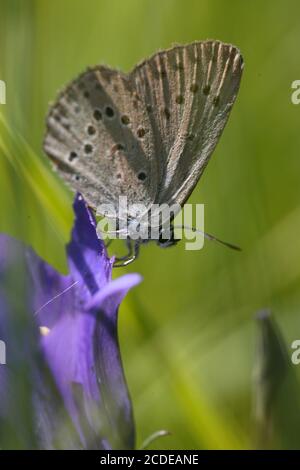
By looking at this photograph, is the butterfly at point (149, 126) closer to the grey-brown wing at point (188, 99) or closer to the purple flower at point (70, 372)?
the grey-brown wing at point (188, 99)

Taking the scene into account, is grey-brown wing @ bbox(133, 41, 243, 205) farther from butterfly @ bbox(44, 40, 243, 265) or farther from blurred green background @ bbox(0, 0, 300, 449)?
blurred green background @ bbox(0, 0, 300, 449)

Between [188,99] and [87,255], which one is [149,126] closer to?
[188,99]

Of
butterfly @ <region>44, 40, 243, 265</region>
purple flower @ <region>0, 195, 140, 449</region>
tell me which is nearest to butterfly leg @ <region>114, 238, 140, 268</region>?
butterfly @ <region>44, 40, 243, 265</region>

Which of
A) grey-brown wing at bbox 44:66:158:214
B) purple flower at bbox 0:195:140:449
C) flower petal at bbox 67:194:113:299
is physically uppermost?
grey-brown wing at bbox 44:66:158:214

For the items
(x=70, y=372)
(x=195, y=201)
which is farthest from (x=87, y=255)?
(x=195, y=201)

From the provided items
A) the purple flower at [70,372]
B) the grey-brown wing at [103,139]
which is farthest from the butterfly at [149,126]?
the purple flower at [70,372]

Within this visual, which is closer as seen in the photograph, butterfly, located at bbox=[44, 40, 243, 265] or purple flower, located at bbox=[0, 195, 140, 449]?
purple flower, located at bbox=[0, 195, 140, 449]
